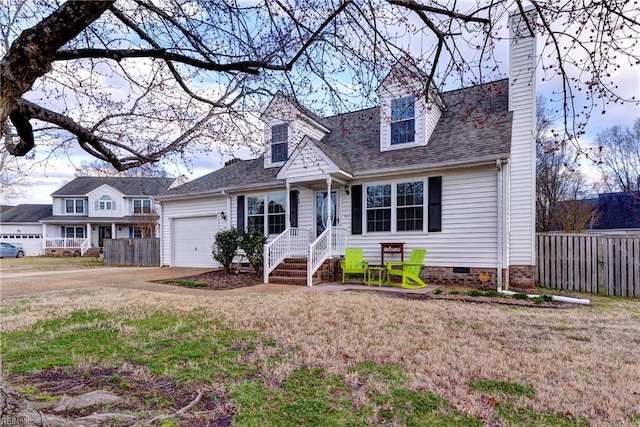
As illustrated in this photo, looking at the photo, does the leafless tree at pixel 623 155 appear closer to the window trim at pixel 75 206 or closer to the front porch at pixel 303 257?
the front porch at pixel 303 257

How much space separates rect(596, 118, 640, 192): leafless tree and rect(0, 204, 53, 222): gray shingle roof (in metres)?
49.0

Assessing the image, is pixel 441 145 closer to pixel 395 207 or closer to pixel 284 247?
pixel 395 207

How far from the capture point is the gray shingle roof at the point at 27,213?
3544 centimetres

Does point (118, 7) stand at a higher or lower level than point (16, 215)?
higher

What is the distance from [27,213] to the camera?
3659 cm

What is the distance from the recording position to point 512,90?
996 centimetres

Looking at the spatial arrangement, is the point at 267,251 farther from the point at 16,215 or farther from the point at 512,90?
the point at 16,215

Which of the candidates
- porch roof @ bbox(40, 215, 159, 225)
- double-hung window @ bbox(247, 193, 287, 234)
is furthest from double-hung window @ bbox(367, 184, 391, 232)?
porch roof @ bbox(40, 215, 159, 225)

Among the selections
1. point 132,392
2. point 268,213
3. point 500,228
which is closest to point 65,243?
point 268,213

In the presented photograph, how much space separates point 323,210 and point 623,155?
78.3 ft

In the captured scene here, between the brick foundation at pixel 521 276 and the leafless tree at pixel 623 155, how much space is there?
18.6 meters

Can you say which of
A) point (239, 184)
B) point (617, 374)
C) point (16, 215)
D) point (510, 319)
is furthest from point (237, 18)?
point (16, 215)

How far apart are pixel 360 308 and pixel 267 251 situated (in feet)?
15.6

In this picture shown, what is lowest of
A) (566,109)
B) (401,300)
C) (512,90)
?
(401,300)
